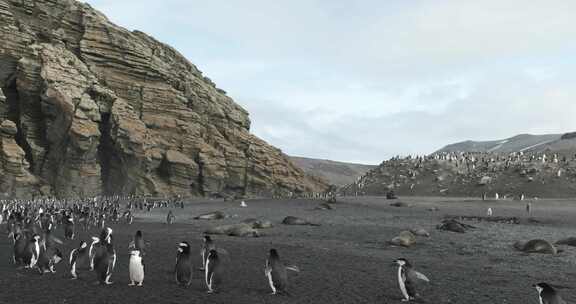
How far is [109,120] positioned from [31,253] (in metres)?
60.0

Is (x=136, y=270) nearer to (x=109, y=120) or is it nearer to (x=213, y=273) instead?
(x=213, y=273)

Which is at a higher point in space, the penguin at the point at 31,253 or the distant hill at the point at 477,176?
the distant hill at the point at 477,176

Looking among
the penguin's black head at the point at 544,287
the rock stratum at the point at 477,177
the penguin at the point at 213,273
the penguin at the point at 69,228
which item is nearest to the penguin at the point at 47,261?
the penguin at the point at 213,273

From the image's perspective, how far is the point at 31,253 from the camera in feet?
54.2

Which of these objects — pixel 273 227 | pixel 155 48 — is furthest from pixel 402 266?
pixel 155 48

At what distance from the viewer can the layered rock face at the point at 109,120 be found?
66188 millimetres

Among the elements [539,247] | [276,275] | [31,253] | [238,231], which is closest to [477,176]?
[539,247]

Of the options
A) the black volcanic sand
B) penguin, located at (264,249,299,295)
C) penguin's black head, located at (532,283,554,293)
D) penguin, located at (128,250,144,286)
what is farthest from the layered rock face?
penguin's black head, located at (532,283,554,293)

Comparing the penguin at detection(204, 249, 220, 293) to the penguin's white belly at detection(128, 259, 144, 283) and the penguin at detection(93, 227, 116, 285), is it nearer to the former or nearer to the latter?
the penguin's white belly at detection(128, 259, 144, 283)

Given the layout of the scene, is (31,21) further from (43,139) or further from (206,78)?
(206,78)

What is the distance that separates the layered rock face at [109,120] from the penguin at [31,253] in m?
49.9

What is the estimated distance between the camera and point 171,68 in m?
88.1

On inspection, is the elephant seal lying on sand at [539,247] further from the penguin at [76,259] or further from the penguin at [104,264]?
the penguin at [76,259]

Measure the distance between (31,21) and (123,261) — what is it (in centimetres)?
6809
